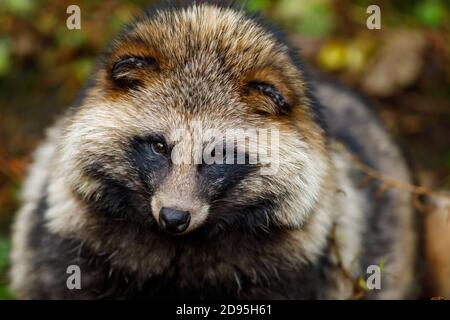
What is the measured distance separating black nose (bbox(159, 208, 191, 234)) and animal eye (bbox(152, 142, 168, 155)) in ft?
1.10

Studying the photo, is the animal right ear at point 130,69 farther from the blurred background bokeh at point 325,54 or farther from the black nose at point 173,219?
the blurred background bokeh at point 325,54

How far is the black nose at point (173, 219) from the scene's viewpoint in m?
3.79

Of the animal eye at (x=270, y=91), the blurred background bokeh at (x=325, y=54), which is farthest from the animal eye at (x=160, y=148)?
the blurred background bokeh at (x=325, y=54)

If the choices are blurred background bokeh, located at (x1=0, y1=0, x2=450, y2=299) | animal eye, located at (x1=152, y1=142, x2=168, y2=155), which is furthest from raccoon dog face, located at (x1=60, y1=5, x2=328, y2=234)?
blurred background bokeh, located at (x1=0, y1=0, x2=450, y2=299)

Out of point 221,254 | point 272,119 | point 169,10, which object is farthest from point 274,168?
point 169,10

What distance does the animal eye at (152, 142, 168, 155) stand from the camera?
158 inches

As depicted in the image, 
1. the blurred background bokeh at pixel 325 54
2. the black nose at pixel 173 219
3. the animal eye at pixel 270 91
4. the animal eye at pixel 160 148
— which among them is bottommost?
the black nose at pixel 173 219

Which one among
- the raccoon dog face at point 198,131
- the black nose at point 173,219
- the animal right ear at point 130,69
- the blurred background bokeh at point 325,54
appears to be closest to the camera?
the black nose at point 173,219

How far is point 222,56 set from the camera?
4.13 m

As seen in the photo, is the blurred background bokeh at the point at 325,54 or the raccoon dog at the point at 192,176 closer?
the raccoon dog at the point at 192,176

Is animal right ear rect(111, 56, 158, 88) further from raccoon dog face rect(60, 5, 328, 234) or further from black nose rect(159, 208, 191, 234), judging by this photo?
black nose rect(159, 208, 191, 234)

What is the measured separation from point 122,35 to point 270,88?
920 mm

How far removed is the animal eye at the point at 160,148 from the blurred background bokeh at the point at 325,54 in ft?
11.9

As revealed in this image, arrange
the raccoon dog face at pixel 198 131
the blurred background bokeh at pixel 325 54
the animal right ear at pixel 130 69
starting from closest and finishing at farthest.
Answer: the raccoon dog face at pixel 198 131, the animal right ear at pixel 130 69, the blurred background bokeh at pixel 325 54
